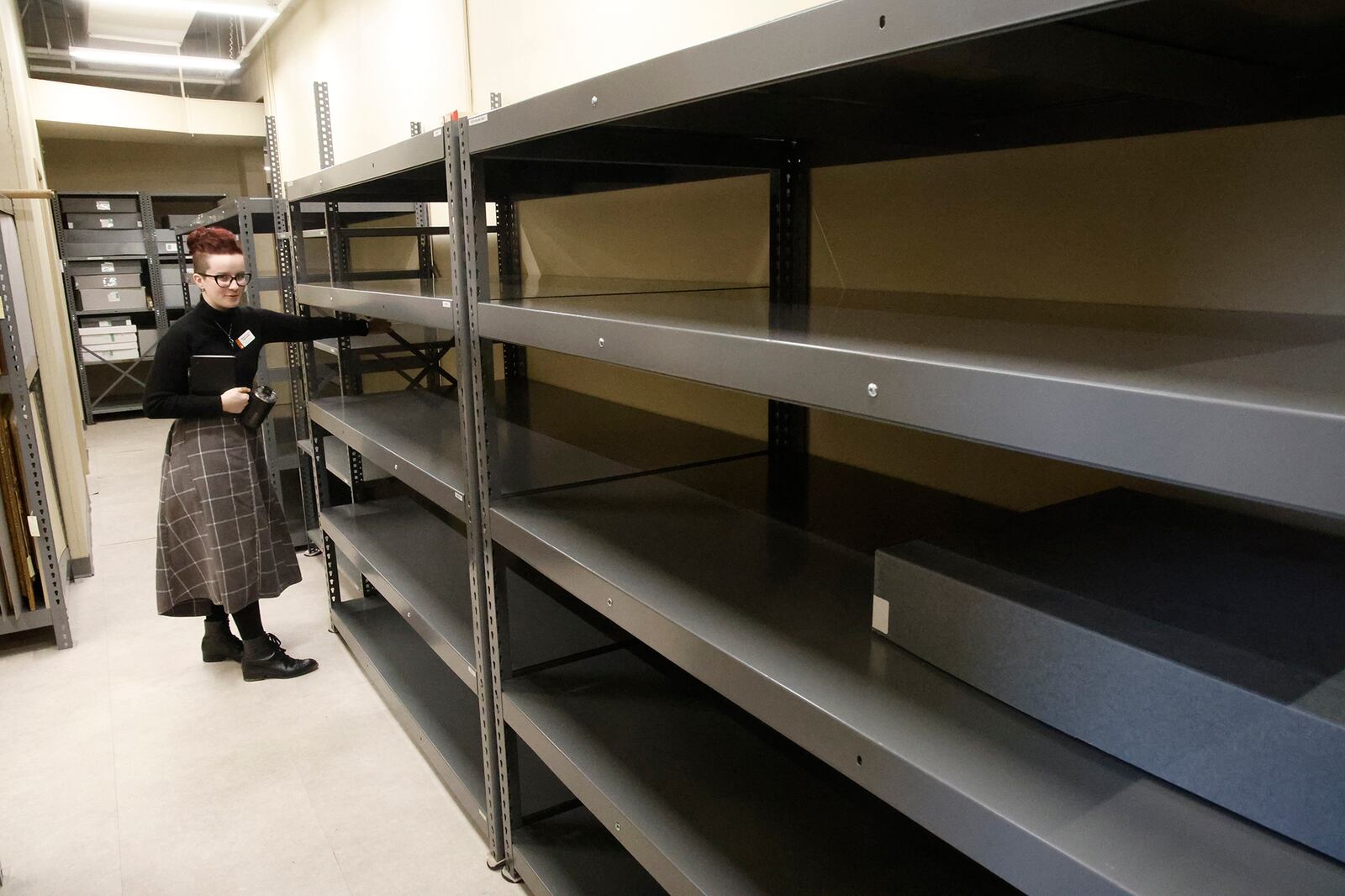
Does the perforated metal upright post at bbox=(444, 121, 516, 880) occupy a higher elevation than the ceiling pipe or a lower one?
lower

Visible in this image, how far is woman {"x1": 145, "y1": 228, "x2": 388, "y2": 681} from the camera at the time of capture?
2.54 m

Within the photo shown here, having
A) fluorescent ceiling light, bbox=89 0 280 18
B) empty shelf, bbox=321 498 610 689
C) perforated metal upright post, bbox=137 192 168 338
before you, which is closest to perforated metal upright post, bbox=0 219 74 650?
empty shelf, bbox=321 498 610 689

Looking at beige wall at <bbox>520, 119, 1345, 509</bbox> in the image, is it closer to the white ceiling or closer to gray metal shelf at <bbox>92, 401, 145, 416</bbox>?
the white ceiling

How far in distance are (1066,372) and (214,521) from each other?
2.67 metres

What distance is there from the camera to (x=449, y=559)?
2525 mm

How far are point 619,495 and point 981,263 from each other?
0.78 meters

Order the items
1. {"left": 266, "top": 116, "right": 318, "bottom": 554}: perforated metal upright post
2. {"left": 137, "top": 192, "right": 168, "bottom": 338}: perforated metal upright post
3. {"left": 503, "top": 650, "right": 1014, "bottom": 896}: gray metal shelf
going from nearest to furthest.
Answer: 1. {"left": 503, "top": 650, "right": 1014, "bottom": 896}: gray metal shelf
2. {"left": 266, "top": 116, "right": 318, "bottom": 554}: perforated metal upright post
3. {"left": 137, "top": 192, "right": 168, "bottom": 338}: perforated metal upright post

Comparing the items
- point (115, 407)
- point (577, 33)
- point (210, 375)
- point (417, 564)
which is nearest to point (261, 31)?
point (115, 407)

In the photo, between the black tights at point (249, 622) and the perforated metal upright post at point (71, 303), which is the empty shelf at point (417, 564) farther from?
the perforated metal upright post at point (71, 303)

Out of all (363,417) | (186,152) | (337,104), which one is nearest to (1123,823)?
(363,417)

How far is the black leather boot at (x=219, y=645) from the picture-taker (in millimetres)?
2895

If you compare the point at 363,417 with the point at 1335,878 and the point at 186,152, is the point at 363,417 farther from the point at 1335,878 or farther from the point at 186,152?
the point at 186,152

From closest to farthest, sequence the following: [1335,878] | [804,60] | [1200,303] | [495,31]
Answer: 1. [1335,878]
2. [804,60]
3. [1200,303]
4. [495,31]

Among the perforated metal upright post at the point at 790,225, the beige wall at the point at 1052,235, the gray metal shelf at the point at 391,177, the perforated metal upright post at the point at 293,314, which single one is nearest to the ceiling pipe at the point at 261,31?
the perforated metal upright post at the point at 293,314
